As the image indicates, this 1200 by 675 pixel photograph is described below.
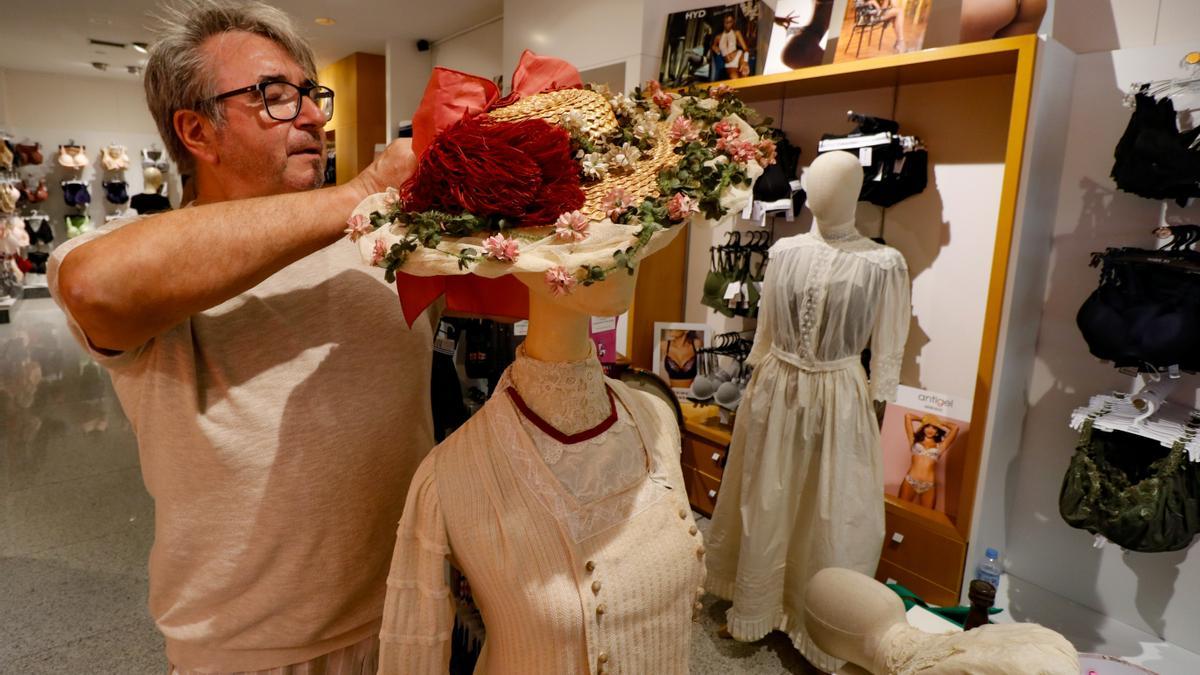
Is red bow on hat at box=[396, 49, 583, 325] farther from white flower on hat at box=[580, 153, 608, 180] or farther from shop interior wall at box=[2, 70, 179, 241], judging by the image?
shop interior wall at box=[2, 70, 179, 241]

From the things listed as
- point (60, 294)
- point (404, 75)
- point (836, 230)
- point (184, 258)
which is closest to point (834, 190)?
point (836, 230)

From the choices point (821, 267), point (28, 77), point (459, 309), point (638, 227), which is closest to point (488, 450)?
point (459, 309)

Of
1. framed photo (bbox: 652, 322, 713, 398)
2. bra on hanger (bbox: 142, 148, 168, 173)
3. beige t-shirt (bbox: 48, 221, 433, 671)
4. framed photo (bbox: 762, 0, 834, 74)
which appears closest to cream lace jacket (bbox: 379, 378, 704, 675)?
beige t-shirt (bbox: 48, 221, 433, 671)

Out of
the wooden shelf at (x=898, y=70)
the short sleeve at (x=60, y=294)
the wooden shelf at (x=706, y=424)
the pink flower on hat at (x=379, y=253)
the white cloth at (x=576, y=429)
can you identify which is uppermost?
the wooden shelf at (x=898, y=70)

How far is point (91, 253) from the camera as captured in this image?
0.86 metres

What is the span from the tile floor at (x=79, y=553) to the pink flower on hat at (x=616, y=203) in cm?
215

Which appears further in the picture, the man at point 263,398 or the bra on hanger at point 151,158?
the bra on hanger at point 151,158

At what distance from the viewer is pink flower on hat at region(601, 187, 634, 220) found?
81 cm

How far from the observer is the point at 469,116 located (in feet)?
2.86

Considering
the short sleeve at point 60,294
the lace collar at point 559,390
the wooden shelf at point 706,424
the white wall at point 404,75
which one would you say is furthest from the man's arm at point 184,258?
the white wall at point 404,75

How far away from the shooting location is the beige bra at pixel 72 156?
10.1 meters

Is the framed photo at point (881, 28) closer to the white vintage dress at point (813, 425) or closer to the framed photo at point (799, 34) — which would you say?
the framed photo at point (799, 34)

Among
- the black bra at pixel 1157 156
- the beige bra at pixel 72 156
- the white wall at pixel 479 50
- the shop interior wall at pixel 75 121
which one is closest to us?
the black bra at pixel 1157 156

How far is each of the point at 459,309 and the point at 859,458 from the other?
1.82 metres
